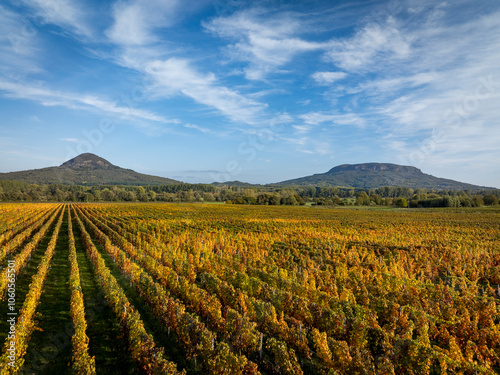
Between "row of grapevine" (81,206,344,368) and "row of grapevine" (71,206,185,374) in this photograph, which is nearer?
"row of grapevine" (71,206,185,374)

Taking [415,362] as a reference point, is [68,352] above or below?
below

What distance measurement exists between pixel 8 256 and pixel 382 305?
23.3 meters

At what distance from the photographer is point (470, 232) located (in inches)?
1390

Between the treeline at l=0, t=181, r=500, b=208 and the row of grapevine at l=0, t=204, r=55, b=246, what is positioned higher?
the treeline at l=0, t=181, r=500, b=208

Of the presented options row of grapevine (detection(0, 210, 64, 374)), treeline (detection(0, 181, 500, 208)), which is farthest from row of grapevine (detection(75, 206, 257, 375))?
treeline (detection(0, 181, 500, 208))

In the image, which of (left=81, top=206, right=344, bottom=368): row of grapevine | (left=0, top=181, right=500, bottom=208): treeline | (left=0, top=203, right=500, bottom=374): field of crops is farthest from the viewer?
(left=0, top=181, right=500, bottom=208): treeline

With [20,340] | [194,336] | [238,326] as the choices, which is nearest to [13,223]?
[20,340]

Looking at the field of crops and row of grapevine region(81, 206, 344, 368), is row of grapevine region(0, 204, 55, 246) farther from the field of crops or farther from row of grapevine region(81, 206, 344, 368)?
row of grapevine region(81, 206, 344, 368)

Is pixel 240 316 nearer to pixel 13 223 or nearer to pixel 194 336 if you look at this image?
pixel 194 336

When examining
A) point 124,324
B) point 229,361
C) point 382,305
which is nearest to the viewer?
point 229,361

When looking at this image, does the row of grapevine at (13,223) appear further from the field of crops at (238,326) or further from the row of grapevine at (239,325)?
the row of grapevine at (239,325)

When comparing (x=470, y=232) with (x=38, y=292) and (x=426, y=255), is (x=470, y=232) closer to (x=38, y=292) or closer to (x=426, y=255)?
(x=426, y=255)

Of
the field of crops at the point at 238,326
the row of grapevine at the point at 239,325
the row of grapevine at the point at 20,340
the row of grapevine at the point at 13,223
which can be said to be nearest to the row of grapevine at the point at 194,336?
the field of crops at the point at 238,326

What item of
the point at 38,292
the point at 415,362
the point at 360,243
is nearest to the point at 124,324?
the point at 38,292
